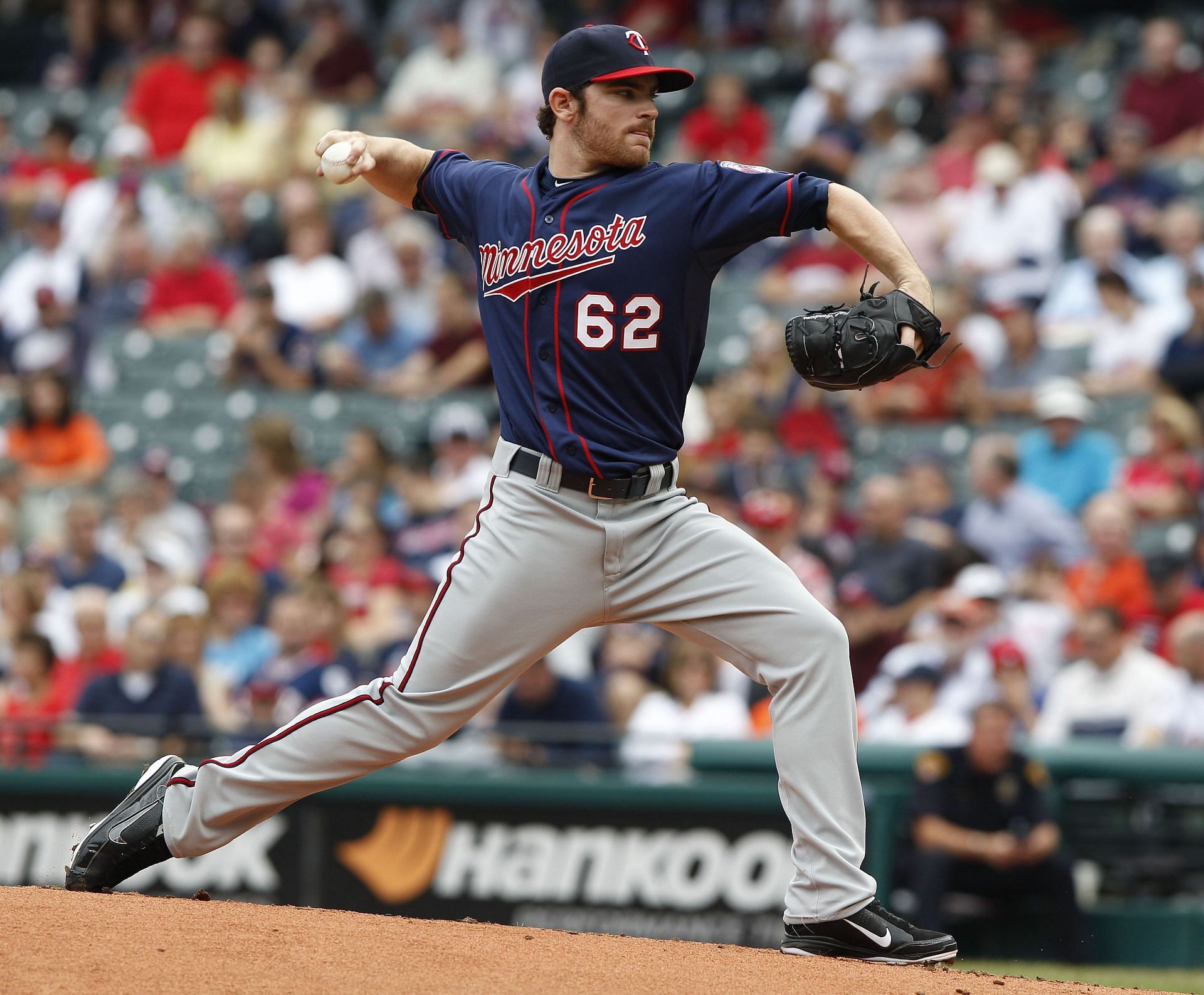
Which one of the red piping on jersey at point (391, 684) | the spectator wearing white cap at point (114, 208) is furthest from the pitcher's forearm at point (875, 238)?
the spectator wearing white cap at point (114, 208)

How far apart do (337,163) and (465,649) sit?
45.8 inches

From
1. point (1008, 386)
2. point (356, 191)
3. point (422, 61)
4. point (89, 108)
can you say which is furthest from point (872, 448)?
point (89, 108)

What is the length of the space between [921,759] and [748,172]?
152 inches

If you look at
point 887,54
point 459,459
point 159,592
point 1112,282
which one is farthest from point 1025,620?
point 887,54

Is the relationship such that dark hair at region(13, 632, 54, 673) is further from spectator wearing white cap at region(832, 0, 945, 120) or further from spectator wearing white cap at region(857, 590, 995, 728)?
spectator wearing white cap at region(832, 0, 945, 120)

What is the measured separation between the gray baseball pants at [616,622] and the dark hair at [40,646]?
5266mm

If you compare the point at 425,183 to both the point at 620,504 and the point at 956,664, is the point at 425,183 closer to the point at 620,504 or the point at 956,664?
the point at 620,504

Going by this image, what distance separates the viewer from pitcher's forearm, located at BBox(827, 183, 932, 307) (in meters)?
3.87

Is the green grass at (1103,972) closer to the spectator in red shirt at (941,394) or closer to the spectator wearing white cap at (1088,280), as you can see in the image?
the spectator in red shirt at (941,394)

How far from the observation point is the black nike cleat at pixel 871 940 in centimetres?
411

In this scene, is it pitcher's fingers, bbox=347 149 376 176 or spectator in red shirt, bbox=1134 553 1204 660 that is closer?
pitcher's fingers, bbox=347 149 376 176

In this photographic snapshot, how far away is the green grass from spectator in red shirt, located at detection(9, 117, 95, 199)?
10218 millimetres

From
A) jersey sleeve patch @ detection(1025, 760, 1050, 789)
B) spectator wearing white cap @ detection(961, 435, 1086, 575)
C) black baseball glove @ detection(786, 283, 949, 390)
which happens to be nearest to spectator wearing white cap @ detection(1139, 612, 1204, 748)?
jersey sleeve patch @ detection(1025, 760, 1050, 789)

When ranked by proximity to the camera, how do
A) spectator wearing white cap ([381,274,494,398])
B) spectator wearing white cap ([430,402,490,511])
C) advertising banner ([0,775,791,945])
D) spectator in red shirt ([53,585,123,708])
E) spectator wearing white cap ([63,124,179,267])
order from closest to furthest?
advertising banner ([0,775,791,945]) < spectator in red shirt ([53,585,123,708]) < spectator wearing white cap ([430,402,490,511]) < spectator wearing white cap ([381,274,494,398]) < spectator wearing white cap ([63,124,179,267])
